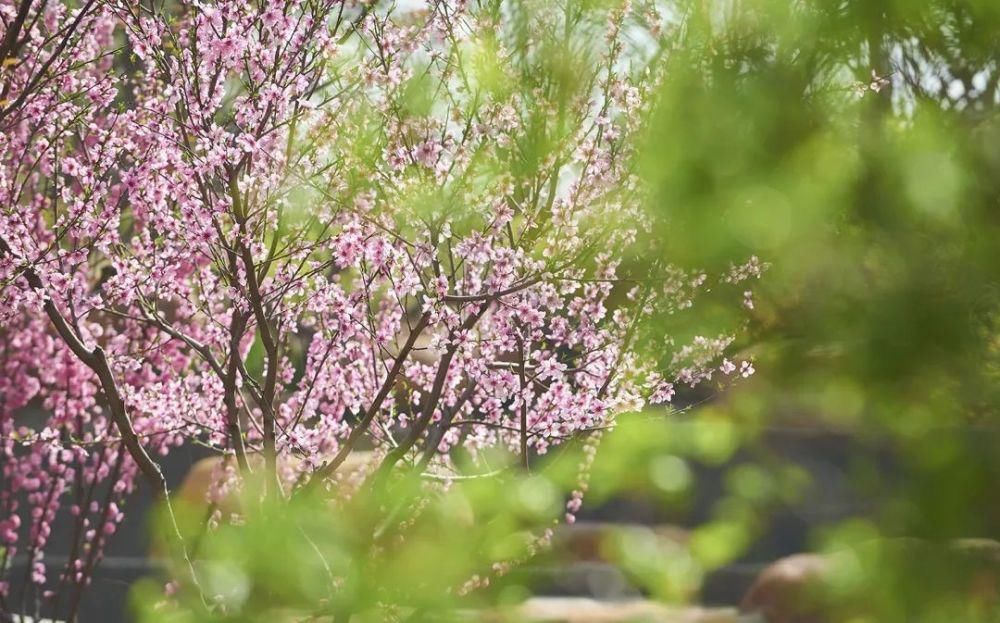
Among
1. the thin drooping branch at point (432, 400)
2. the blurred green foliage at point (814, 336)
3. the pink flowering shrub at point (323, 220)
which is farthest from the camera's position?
the thin drooping branch at point (432, 400)

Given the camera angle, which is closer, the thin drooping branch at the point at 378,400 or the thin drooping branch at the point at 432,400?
the thin drooping branch at the point at 378,400

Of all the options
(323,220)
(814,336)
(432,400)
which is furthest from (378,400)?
(814,336)

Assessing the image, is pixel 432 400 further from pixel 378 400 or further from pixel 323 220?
pixel 323 220

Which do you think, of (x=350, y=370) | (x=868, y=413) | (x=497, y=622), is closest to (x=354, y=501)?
(x=497, y=622)

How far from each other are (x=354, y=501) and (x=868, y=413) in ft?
1.83

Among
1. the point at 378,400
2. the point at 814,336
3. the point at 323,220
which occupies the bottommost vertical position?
the point at 814,336

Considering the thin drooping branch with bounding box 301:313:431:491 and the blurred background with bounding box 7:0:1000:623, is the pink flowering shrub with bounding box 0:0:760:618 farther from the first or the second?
the blurred background with bounding box 7:0:1000:623

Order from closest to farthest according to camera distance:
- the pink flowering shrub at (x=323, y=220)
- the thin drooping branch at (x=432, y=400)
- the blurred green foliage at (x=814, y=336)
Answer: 1. the blurred green foliage at (x=814, y=336)
2. the pink flowering shrub at (x=323, y=220)
3. the thin drooping branch at (x=432, y=400)

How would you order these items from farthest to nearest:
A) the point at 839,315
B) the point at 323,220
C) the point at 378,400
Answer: the point at 378,400
the point at 323,220
the point at 839,315

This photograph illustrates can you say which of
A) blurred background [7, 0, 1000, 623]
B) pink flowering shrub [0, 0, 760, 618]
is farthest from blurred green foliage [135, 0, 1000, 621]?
pink flowering shrub [0, 0, 760, 618]

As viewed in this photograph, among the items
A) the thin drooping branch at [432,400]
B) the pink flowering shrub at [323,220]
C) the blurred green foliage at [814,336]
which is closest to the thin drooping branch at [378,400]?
the pink flowering shrub at [323,220]

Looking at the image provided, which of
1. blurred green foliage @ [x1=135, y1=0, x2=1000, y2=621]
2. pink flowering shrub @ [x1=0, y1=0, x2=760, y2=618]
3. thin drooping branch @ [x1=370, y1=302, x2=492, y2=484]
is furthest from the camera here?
thin drooping branch @ [x1=370, y1=302, x2=492, y2=484]

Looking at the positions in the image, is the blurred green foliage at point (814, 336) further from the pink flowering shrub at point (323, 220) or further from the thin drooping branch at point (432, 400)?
the thin drooping branch at point (432, 400)

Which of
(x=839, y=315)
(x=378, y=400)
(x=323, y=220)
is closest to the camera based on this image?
(x=839, y=315)
